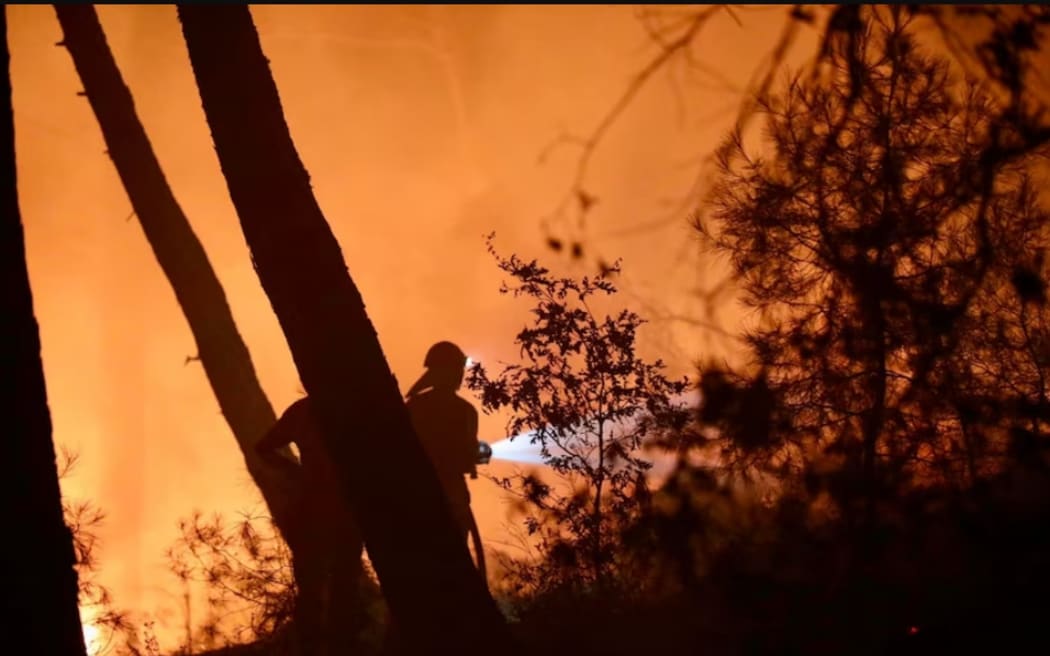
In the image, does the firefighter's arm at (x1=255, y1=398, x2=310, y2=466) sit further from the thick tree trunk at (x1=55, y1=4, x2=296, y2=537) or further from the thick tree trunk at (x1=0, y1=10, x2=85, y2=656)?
the thick tree trunk at (x1=55, y1=4, x2=296, y2=537)

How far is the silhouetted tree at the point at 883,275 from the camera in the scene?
12.3 ft

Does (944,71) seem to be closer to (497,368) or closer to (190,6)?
(497,368)

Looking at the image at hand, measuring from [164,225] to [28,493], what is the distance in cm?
363

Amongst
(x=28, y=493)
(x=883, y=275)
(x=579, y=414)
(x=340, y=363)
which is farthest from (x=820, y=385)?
(x=28, y=493)

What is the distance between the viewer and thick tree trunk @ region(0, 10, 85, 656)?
8.32ft

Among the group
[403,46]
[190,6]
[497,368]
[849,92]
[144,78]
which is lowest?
[497,368]

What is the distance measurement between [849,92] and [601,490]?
2098 mm

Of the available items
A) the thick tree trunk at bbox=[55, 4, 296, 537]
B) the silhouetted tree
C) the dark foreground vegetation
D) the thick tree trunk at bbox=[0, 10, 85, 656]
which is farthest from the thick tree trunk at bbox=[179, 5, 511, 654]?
the thick tree trunk at bbox=[55, 4, 296, 537]

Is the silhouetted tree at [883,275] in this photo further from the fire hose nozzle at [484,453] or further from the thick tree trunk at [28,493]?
the thick tree trunk at [28,493]

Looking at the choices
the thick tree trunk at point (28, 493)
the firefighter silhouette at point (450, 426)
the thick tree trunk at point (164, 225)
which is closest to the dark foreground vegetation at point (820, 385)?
the firefighter silhouette at point (450, 426)

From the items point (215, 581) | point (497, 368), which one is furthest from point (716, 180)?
point (215, 581)

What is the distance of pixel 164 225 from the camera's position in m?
5.90

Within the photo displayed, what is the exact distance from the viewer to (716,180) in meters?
4.12

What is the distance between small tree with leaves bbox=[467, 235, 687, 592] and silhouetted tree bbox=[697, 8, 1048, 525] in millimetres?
386
